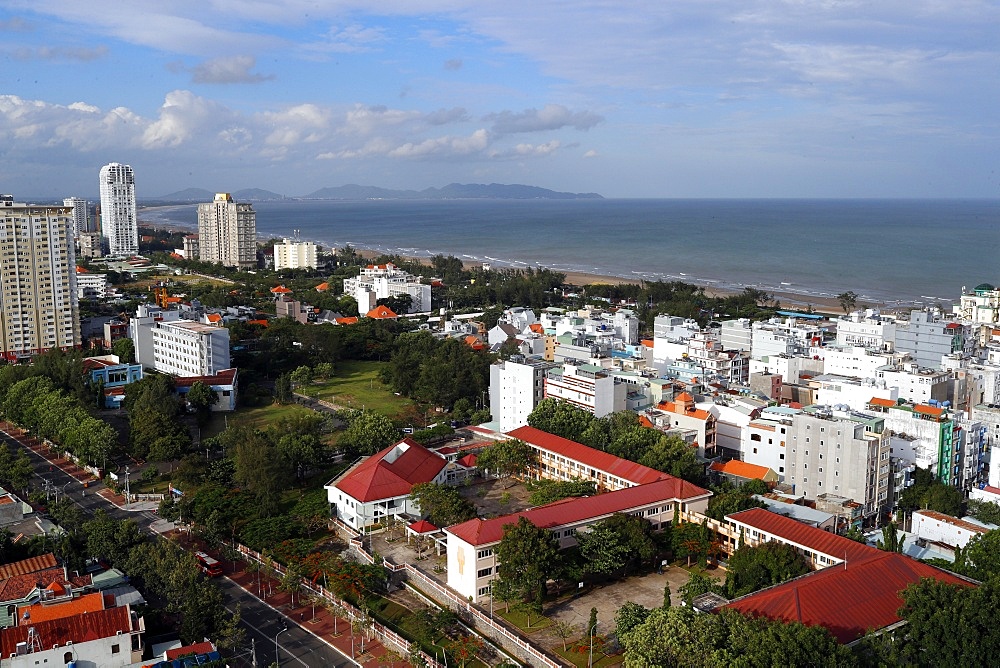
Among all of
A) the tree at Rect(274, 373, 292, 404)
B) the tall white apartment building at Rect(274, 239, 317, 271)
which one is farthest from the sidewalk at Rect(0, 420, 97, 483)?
the tall white apartment building at Rect(274, 239, 317, 271)

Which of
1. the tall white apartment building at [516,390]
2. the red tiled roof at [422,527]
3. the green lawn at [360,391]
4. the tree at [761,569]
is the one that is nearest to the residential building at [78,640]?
the red tiled roof at [422,527]

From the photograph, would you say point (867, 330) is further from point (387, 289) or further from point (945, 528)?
point (387, 289)

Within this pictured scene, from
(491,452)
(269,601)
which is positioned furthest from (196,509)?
(491,452)

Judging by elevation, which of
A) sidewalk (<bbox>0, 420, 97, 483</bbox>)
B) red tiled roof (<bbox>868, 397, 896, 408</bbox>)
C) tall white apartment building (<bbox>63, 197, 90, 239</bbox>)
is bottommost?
sidewalk (<bbox>0, 420, 97, 483</bbox>)

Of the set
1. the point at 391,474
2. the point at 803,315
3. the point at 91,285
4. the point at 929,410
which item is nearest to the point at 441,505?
the point at 391,474

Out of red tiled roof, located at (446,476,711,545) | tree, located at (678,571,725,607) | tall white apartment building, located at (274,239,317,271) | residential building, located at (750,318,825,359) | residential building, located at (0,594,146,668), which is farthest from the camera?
tall white apartment building, located at (274,239,317,271)

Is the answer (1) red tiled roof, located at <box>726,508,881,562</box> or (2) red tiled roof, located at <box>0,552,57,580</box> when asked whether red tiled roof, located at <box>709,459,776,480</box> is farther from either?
(2) red tiled roof, located at <box>0,552,57,580</box>

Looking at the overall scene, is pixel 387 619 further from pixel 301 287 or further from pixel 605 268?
pixel 605 268
